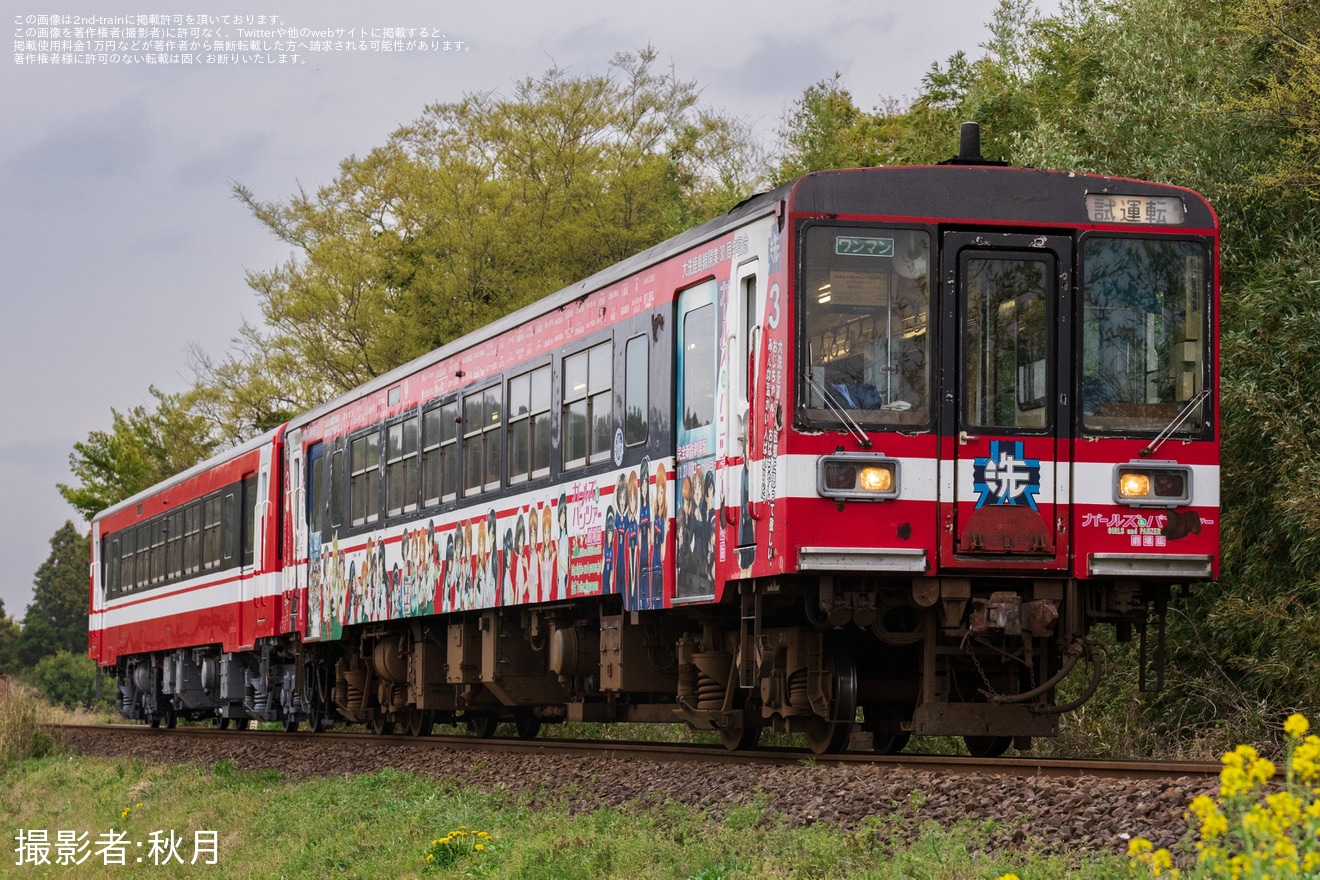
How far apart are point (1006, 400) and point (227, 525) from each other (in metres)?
14.8

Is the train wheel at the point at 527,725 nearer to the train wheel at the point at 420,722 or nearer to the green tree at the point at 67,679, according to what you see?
the train wheel at the point at 420,722

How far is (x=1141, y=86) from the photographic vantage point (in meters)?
15.9

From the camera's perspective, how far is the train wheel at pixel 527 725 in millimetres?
17641

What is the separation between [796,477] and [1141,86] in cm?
830

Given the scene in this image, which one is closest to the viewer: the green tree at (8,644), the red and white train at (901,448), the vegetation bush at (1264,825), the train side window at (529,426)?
the vegetation bush at (1264,825)

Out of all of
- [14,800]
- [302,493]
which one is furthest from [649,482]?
[14,800]

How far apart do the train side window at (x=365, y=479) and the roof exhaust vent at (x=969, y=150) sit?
8.25m

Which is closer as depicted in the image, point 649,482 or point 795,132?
point 649,482

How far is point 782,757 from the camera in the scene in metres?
10.6

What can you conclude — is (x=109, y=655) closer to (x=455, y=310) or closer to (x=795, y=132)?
(x=455, y=310)

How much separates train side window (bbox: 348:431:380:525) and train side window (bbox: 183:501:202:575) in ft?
21.8

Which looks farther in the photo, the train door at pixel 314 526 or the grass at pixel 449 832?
the train door at pixel 314 526

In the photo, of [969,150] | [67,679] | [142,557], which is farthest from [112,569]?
[67,679]

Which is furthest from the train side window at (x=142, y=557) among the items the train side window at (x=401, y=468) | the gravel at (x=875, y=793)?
the gravel at (x=875, y=793)
